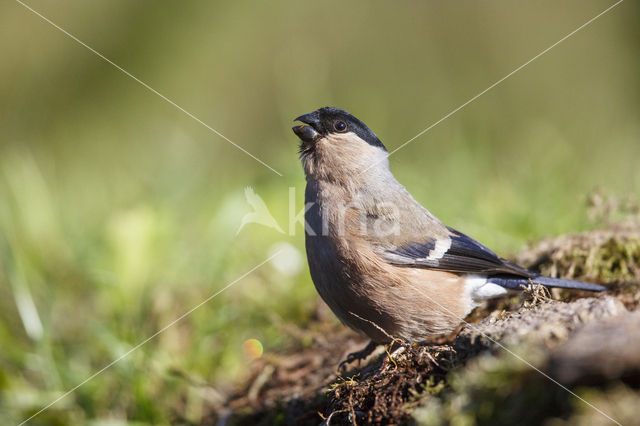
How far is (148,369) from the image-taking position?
3682 mm

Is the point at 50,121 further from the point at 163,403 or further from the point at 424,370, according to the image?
the point at 424,370

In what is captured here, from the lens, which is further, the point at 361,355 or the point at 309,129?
the point at 309,129

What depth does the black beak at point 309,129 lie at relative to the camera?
394cm

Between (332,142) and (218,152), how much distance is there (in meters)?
5.93

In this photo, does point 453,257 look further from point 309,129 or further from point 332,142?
point 309,129

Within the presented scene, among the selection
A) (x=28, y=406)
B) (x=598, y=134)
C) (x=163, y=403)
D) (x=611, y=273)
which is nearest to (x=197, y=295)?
(x=163, y=403)

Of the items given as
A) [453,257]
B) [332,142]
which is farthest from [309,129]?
[453,257]

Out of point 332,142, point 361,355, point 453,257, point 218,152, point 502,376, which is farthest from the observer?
point 218,152

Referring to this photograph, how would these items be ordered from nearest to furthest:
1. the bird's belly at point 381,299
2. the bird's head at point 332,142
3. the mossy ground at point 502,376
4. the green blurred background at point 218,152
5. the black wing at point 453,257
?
1. the mossy ground at point 502,376
2. the bird's belly at point 381,299
3. the black wing at point 453,257
4. the bird's head at point 332,142
5. the green blurred background at point 218,152

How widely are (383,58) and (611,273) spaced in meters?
6.95

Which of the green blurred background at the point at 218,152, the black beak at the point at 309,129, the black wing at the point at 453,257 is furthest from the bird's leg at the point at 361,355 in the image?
the black beak at the point at 309,129

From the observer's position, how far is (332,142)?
3930 mm

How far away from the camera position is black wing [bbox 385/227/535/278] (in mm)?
3434

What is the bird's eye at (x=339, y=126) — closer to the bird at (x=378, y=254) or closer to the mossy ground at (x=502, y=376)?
the bird at (x=378, y=254)
